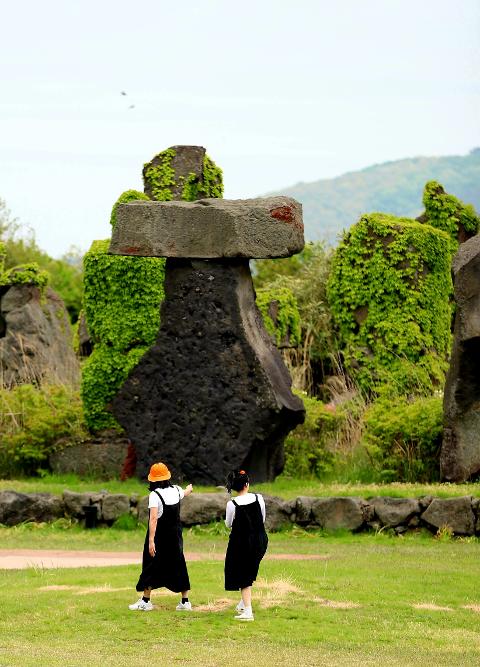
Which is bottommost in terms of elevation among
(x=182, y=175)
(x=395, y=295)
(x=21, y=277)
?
(x=395, y=295)

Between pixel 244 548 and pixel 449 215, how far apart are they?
19259 millimetres

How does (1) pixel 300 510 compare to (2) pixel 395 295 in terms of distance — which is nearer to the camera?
(1) pixel 300 510

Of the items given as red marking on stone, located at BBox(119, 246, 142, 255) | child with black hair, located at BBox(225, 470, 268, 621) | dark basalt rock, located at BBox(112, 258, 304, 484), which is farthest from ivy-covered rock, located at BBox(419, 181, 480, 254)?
child with black hair, located at BBox(225, 470, 268, 621)

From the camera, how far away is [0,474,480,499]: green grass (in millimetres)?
18648

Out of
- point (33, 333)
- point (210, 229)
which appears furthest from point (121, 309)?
point (33, 333)

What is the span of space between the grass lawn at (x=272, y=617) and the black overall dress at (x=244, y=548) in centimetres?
38

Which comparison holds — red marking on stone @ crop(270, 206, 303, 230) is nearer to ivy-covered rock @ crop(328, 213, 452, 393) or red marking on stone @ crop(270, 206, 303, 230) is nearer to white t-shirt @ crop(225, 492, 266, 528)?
white t-shirt @ crop(225, 492, 266, 528)

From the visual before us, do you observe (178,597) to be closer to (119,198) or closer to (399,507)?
(399,507)

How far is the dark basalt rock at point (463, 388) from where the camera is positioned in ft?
63.6

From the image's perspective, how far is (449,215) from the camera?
99.1 feet

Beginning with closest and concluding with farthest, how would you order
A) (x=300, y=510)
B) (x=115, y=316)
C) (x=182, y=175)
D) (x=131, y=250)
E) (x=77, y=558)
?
(x=77, y=558), (x=300, y=510), (x=131, y=250), (x=115, y=316), (x=182, y=175)

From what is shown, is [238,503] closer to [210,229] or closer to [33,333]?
[210,229]

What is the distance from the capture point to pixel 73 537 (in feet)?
61.2

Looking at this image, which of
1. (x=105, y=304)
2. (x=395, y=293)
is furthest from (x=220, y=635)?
(x=395, y=293)
